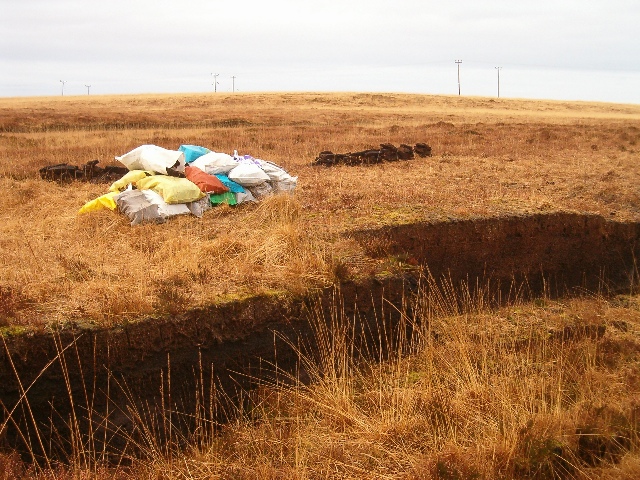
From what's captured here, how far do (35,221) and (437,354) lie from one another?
231 inches

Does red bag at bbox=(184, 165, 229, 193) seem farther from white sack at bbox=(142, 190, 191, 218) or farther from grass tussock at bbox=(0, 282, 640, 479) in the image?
grass tussock at bbox=(0, 282, 640, 479)

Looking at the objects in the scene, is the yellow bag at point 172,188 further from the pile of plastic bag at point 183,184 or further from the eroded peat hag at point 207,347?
the eroded peat hag at point 207,347

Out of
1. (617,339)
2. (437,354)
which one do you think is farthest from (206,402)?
(617,339)

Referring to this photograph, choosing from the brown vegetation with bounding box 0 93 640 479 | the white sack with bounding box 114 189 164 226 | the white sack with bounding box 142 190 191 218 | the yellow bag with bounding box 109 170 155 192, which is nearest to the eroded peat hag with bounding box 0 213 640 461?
the brown vegetation with bounding box 0 93 640 479

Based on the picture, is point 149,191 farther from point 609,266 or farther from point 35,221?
point 609,266

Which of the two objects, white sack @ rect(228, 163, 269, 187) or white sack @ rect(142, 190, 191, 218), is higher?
white sack @ rect(228, 163, 269, 187)

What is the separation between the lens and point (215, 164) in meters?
9.64

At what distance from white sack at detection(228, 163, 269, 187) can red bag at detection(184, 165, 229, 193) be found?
0.81 feet

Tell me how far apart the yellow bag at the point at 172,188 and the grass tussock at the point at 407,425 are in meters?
3.44

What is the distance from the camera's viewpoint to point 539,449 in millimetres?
4496

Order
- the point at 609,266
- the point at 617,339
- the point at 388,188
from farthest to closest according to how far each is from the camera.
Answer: the point at 388,188, the point at 609,266, the point at 617,339

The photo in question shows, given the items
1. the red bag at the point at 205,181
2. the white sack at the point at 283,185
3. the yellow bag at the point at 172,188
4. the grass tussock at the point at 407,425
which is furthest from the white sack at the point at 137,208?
the grass tussock at the point at 407,425

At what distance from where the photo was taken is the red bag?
363 inches

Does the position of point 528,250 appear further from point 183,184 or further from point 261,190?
point 183,184
